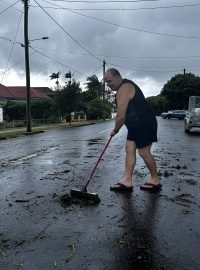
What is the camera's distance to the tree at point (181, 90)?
83438 millimetres

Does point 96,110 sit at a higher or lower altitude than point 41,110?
lower

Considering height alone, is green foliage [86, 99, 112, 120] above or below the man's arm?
below

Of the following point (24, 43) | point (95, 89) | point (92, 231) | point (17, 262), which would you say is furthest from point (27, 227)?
point (95, 89)

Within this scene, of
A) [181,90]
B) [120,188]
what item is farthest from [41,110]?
[120,188]

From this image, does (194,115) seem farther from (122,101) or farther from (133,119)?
(122,101)

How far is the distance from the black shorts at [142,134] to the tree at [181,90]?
77.9m

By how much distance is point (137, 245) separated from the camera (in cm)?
414

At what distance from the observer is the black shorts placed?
6.94 m

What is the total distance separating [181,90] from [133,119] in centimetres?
7918

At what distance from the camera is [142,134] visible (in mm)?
6934

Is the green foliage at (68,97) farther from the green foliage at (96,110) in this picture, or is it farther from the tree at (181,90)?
the tree at (181,90)

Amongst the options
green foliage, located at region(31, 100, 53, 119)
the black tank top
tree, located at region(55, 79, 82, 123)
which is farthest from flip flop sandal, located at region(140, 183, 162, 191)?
green foliage, located at region(31, 100, 53, 119)

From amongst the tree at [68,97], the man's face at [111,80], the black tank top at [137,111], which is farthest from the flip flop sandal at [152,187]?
the tree at [68,97]

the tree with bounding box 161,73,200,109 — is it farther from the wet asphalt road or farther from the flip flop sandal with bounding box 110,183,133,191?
the flip flop sandal with bounding box 110,183,133,191
